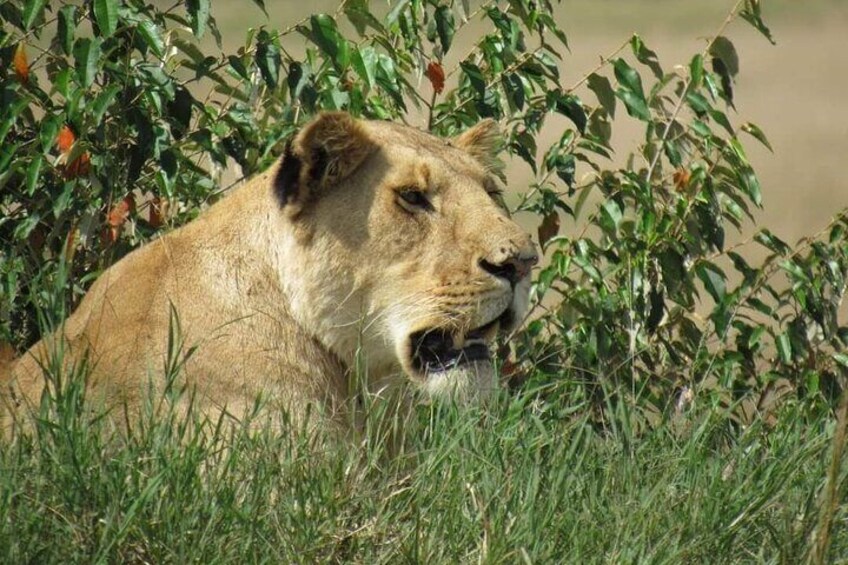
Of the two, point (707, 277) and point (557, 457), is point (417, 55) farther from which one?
point (557, 457)

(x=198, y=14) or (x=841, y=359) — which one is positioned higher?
(x=198, y=14)

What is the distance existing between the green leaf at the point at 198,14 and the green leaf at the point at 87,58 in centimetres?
31

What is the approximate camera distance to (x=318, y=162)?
4.94 metres

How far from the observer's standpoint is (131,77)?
18.4 ft

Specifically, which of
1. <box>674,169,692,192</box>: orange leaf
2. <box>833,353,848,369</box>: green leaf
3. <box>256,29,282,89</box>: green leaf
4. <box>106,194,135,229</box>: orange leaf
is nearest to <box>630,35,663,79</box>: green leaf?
<box>674,169,692,192</box>: orange leaf

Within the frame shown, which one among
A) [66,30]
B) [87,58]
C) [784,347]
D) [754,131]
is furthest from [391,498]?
[754,131]

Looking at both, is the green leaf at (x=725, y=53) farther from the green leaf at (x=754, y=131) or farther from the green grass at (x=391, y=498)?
the green grass at (x=391, y=498)

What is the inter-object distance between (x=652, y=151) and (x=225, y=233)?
84.9 inches

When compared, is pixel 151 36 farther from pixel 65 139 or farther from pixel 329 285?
pixel 329 285

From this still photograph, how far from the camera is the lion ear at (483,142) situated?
556cm

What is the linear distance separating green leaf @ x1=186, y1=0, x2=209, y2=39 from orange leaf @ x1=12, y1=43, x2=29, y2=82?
556 mm

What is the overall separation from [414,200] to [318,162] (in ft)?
1.00

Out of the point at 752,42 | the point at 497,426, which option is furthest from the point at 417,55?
the point at 752,42

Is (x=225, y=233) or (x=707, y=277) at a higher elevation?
(x=225, y=233)
